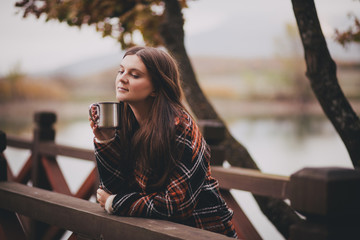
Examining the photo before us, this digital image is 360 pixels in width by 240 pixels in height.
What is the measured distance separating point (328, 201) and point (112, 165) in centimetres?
93

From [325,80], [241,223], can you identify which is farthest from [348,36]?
[241,223]

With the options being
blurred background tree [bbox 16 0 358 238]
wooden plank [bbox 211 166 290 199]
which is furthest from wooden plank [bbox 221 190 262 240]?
blurred background tree [bbox 16 0 358 238]

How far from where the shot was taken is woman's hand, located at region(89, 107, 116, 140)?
156cm

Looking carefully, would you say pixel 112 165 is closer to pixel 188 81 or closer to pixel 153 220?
pixel 153 220

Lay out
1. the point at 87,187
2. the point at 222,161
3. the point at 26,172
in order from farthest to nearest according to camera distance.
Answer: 1. the point at 26,172
2. the point at 87,187
3. the point at 222,161

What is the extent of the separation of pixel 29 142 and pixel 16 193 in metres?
2.06

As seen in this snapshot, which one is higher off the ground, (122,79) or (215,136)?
(122,79)

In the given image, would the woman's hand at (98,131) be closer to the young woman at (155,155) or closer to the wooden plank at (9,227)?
the young woman at (155,155)

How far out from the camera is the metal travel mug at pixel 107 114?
5.02ft

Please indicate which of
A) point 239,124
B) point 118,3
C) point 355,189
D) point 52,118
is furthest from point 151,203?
point 239,124

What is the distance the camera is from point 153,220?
4.74 ft

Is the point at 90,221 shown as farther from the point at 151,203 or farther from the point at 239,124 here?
the point at 239,124

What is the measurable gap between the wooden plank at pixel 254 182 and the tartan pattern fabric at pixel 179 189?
2.31 ft

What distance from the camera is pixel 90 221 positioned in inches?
60.4
